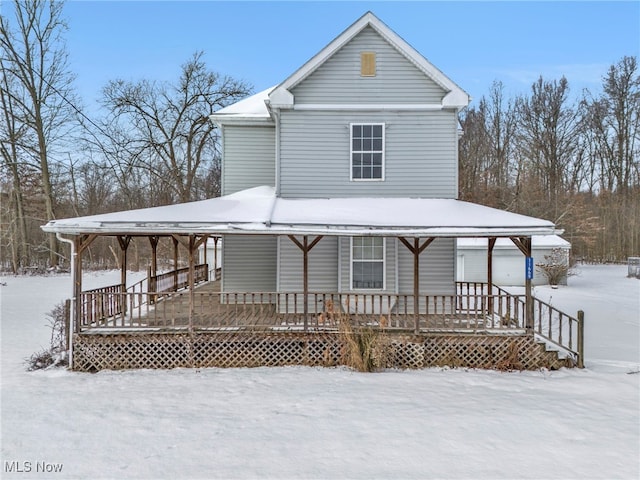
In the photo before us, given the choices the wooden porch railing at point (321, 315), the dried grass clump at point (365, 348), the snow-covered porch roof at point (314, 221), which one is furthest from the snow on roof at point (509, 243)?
the dried grass clump at point (365, 348)

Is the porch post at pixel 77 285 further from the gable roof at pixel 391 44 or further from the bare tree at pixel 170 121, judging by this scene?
the bare tree at pixel 170 121

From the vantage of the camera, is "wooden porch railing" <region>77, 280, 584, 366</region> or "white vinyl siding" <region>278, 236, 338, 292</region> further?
"white vinyl siding" <region>278, 236, 338, 292</region>

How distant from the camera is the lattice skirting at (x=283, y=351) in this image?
8.95 m

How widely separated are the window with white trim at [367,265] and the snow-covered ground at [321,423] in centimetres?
297

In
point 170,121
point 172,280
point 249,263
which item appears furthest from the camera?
point 170,121

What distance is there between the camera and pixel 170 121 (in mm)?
31000

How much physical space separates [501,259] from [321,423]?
764 inches

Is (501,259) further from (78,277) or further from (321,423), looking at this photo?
(78,277)

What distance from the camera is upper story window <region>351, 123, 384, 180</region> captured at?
11273 mm

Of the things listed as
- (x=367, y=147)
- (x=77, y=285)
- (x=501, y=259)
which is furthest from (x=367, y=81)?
(x=501, y=259)

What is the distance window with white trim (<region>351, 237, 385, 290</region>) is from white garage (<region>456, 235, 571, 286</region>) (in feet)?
41.8

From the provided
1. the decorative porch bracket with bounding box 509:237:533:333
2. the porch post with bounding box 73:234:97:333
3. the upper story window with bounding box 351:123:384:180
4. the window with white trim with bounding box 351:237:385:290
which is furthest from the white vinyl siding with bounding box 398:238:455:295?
the porch post with bounding box 73:234:97:333

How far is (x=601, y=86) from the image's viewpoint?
37.3 meters

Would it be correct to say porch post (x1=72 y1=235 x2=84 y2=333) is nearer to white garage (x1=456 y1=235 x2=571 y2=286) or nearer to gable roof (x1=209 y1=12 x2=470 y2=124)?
gable roof (x1=209 y1=12 x2=470 y2=124)
